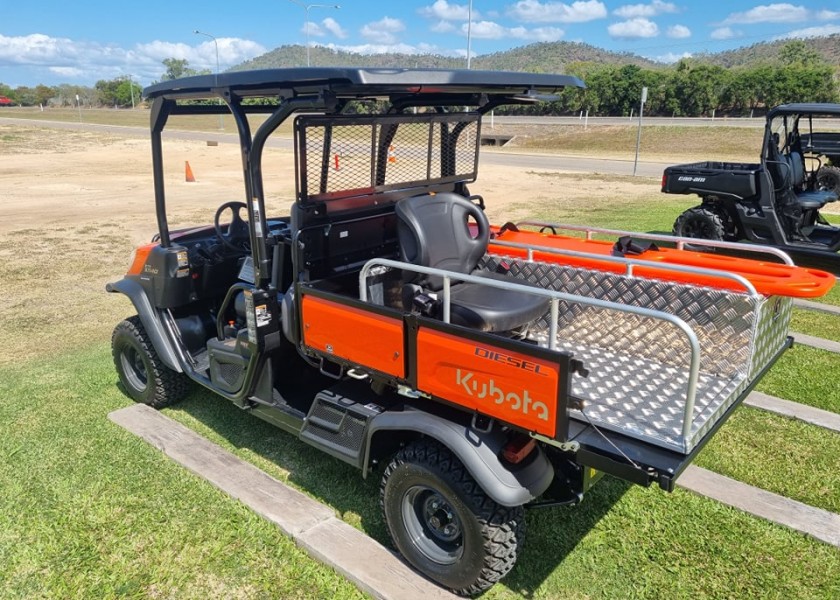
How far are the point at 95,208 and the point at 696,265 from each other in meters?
12.6

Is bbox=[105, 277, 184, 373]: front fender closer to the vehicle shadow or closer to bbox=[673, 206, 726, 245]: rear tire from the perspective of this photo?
the vehicle shadow

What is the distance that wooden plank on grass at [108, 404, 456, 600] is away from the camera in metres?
2.85

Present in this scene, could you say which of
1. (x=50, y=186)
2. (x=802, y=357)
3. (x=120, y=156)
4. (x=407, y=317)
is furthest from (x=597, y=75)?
(x=407, y=317)

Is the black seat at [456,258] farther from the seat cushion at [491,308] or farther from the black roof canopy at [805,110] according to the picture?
the black roof canopy at [805,110]

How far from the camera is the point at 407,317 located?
272cm

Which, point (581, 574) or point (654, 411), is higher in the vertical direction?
point (654, 411)

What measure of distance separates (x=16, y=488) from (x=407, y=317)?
248 centimetres

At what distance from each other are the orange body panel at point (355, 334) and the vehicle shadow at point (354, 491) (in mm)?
854

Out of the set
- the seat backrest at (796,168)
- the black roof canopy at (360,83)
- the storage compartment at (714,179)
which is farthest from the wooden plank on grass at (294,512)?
the seat backrest at (796,168)

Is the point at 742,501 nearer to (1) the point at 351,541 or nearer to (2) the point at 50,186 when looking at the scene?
(1) the point at 351,541

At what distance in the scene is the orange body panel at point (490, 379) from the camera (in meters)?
2.34

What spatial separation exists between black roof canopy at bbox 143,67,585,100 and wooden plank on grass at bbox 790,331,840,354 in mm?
3508

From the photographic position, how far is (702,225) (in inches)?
362

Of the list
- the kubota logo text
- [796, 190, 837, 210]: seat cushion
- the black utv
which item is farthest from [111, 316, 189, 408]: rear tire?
[796, 190, 837, 210]: seat cushion
